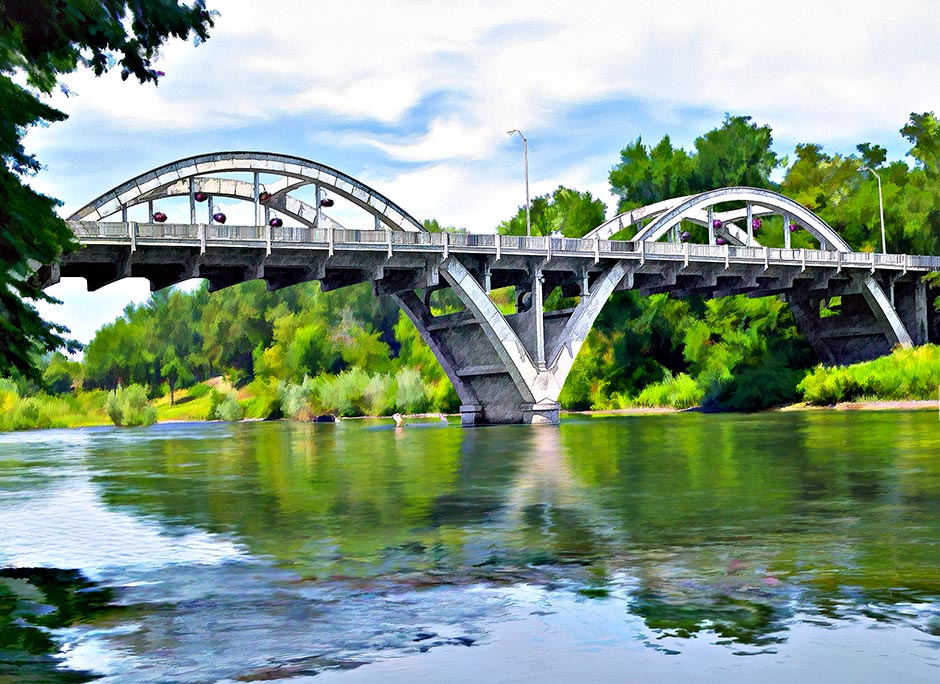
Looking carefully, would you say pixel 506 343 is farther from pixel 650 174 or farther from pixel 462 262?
pixel 650 174

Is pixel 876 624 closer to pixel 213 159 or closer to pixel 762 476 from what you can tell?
pixel 762 476

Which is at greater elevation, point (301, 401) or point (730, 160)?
point (730, 160)

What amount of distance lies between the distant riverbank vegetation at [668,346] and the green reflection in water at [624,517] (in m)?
40.0

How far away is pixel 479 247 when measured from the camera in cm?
5344

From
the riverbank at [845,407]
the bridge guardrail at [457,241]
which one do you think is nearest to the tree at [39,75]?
the bridge guardrail at [457,241]

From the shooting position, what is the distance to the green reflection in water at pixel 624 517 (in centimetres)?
1042

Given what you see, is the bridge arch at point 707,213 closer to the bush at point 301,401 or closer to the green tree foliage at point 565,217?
the green tree foliage at point 565,217

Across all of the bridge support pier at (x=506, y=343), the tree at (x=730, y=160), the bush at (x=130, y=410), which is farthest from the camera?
the tree at (x=730, y=160)

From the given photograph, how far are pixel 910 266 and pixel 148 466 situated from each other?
55.8m

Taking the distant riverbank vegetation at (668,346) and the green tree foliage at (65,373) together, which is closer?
the distant riverbank vegetation at (668,346)

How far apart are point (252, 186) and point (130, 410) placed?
42.4 metres

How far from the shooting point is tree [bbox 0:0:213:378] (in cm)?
1213

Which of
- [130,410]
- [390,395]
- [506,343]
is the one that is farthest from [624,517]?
[130,410]

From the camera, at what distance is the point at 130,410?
8938 centimetres
